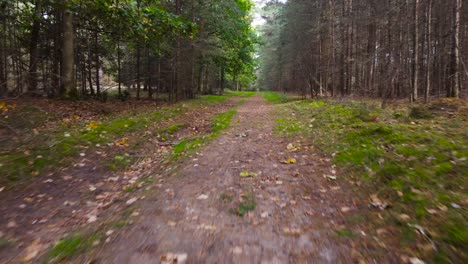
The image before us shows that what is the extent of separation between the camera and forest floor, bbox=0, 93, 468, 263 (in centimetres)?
310

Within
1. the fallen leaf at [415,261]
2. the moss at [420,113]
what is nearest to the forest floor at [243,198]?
the fallen leaf at [415,261]

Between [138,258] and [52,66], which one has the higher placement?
[52,66]

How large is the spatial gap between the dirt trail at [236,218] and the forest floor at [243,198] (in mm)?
19

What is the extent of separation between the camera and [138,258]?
3002 millimetres

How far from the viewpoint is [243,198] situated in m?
4.56

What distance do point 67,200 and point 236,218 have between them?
3237 mm

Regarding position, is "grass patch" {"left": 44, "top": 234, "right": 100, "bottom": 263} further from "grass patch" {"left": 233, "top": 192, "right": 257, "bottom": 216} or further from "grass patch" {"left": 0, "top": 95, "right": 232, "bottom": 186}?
"grass patch" {"left": 0, "top": 95, "right": 232, "bottom": 186}

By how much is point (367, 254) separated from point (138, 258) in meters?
2.42

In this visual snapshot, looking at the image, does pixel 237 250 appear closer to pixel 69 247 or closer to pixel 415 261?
Answer: pixel 415 261

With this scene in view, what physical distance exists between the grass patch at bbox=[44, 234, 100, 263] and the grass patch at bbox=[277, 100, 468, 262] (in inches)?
143

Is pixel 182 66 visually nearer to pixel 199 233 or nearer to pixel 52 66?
pixel 52 66

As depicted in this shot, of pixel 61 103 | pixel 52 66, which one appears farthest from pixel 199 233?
pixel 52 66

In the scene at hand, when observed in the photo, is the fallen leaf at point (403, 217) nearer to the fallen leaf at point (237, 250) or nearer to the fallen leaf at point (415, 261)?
the fallen leaf at point (415, 261)

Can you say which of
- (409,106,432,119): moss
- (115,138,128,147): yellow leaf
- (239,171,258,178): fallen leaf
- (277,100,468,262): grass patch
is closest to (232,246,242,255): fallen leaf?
(277,100,468,262): grass patch
